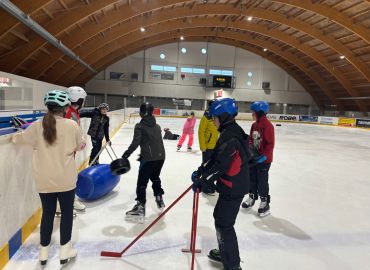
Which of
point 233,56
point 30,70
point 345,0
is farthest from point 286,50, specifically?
point 30,70

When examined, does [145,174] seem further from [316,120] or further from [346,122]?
[316,120]

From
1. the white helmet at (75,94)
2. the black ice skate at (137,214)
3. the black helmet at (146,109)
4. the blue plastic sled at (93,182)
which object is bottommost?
the black ice skate at (137,214)

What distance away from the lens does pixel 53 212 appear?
2.37 metres

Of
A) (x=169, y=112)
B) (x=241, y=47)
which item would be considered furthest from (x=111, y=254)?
(x=241, y=47)

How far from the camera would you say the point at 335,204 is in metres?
4.63

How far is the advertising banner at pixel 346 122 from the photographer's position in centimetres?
2638

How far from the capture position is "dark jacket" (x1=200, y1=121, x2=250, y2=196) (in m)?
2.19

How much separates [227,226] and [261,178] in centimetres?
170

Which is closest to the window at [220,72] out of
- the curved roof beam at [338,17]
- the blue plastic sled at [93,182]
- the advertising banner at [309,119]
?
the advertising banner at [309,119]

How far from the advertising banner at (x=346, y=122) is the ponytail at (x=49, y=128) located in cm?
2925

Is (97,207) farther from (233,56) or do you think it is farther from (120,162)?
(233,56)

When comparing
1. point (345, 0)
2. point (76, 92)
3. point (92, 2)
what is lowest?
point (76, 92)

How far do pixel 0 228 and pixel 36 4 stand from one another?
12.2 m

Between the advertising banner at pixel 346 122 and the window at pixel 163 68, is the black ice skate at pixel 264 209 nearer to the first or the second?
the advertising banner at pixel 346 122
